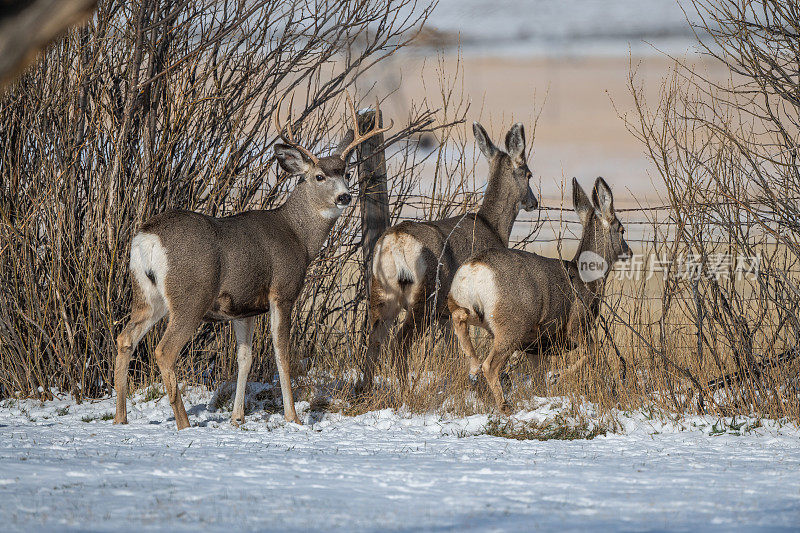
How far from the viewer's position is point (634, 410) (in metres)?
7.09

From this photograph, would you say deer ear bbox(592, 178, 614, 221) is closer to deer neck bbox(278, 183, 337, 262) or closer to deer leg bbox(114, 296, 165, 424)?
deer neck bbox(278, 183, 337, 262)

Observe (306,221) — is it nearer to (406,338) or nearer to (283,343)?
(283,343)

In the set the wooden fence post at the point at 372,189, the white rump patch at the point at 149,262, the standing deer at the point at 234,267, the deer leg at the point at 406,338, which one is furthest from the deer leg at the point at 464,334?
the white rump patch at the point at 149,262

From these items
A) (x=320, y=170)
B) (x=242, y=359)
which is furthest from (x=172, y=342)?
(x=320, y=170)

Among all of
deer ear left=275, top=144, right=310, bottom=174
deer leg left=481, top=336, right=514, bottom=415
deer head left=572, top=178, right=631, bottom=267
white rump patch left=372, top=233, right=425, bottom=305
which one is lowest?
deer leg left=481, top=336, right=514, bottom=415

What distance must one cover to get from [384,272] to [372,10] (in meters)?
2.65

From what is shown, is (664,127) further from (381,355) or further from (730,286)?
(381,355)

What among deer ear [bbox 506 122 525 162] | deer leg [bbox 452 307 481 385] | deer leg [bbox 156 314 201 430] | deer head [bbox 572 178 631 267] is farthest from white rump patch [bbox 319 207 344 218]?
deer head [bbox 572 178 631 267]

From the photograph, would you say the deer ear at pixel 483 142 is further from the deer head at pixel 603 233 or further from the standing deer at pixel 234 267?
the standing deer at pixel 234 267

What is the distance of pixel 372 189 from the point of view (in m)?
9.28

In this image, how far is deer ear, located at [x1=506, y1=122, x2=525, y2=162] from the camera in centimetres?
862

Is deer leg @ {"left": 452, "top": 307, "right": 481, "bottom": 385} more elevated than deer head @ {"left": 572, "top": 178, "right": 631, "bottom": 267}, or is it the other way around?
deer head @ {"left": 572, "top": 178, "right": 631, "bottom": 267}

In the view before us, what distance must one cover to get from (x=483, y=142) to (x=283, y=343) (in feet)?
9.52

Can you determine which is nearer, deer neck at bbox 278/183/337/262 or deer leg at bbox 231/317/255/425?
deer leg at bbox 231/317/255/425
